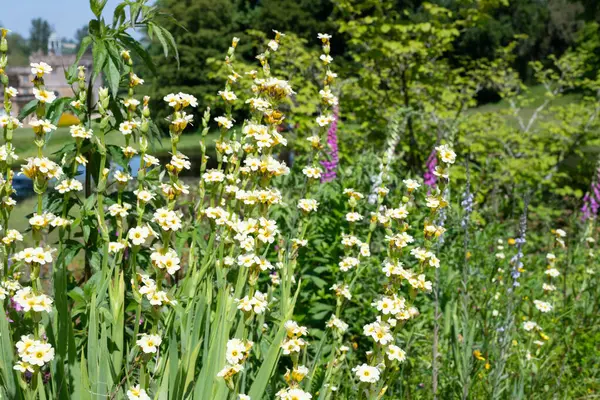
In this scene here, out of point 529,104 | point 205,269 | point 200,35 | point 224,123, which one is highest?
point 224,123

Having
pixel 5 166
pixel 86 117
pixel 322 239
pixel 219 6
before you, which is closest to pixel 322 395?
pixel 5 166

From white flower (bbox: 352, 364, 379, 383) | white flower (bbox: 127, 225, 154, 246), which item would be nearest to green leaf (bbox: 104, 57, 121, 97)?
white flower (bbox: 127, 225, 154, 246)

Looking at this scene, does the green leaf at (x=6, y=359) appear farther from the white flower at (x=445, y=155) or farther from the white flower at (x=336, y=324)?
the white flower at (x=445, y=155)

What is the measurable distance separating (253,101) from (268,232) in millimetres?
546

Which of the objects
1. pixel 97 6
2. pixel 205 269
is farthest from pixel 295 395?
pixel 97 6

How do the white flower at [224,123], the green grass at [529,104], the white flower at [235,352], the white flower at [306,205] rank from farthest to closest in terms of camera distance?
1. the green grass at [529,104]
2. the white flower at [224,123]
3. the white flower at [306,205]
4. the white flower at [235,352]

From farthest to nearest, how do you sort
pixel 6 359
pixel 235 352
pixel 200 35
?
1. pixel 200 35
2. pixel 6 359
3. pixel 235 352

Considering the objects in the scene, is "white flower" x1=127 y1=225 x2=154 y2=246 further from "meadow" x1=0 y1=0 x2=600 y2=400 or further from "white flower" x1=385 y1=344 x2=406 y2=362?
"white flower" x1=385 y1=344 x2=406 y2=362

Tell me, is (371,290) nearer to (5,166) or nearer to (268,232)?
(268,232)

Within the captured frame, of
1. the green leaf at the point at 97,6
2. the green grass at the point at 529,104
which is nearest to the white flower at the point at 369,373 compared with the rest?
the green leaf at the point at 97,6

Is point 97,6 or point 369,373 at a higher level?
point 97,6

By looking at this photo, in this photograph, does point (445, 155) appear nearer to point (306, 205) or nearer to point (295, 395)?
point (306, 205)

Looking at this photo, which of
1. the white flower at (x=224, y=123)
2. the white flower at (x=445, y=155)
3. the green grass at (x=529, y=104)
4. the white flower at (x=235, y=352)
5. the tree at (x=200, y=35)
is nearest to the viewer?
the white flower at (x=235, y=352)

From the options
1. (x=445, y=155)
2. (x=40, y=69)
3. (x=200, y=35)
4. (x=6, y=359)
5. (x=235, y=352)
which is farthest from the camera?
(x=200, y=35)
